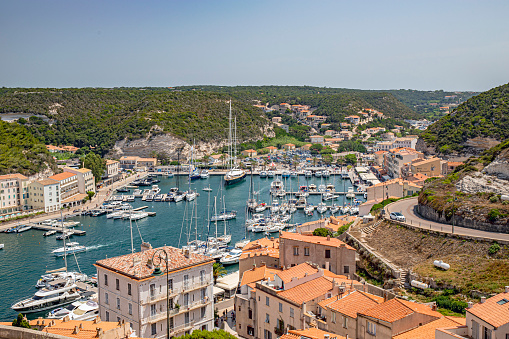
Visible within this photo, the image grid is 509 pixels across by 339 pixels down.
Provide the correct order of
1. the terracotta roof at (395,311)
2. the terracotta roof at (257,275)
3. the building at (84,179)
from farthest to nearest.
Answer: the building at (84,179) < the terracotta roof at (257,275) < the terracotta roof at (395,311)

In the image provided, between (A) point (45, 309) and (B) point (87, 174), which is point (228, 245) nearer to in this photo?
(A) point (45, 309)

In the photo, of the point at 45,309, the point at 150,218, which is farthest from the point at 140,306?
the point at 150,218

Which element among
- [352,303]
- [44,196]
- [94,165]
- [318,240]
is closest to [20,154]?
[94,165]

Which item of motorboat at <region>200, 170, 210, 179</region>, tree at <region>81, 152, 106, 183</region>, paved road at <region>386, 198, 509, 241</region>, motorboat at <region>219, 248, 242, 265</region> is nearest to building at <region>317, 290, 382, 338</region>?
paved road at <region>386, 198, 509, 241</region>

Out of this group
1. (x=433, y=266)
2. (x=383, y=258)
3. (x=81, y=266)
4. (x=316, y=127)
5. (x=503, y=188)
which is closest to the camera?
(x=433, y=266)

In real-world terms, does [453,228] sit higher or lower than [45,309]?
higher

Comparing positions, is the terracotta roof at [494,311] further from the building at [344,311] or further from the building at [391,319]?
the building at [344,311]

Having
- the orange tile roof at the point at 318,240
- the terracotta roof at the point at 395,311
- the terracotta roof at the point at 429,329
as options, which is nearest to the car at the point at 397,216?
the orange tile roof at the point at 318,240
